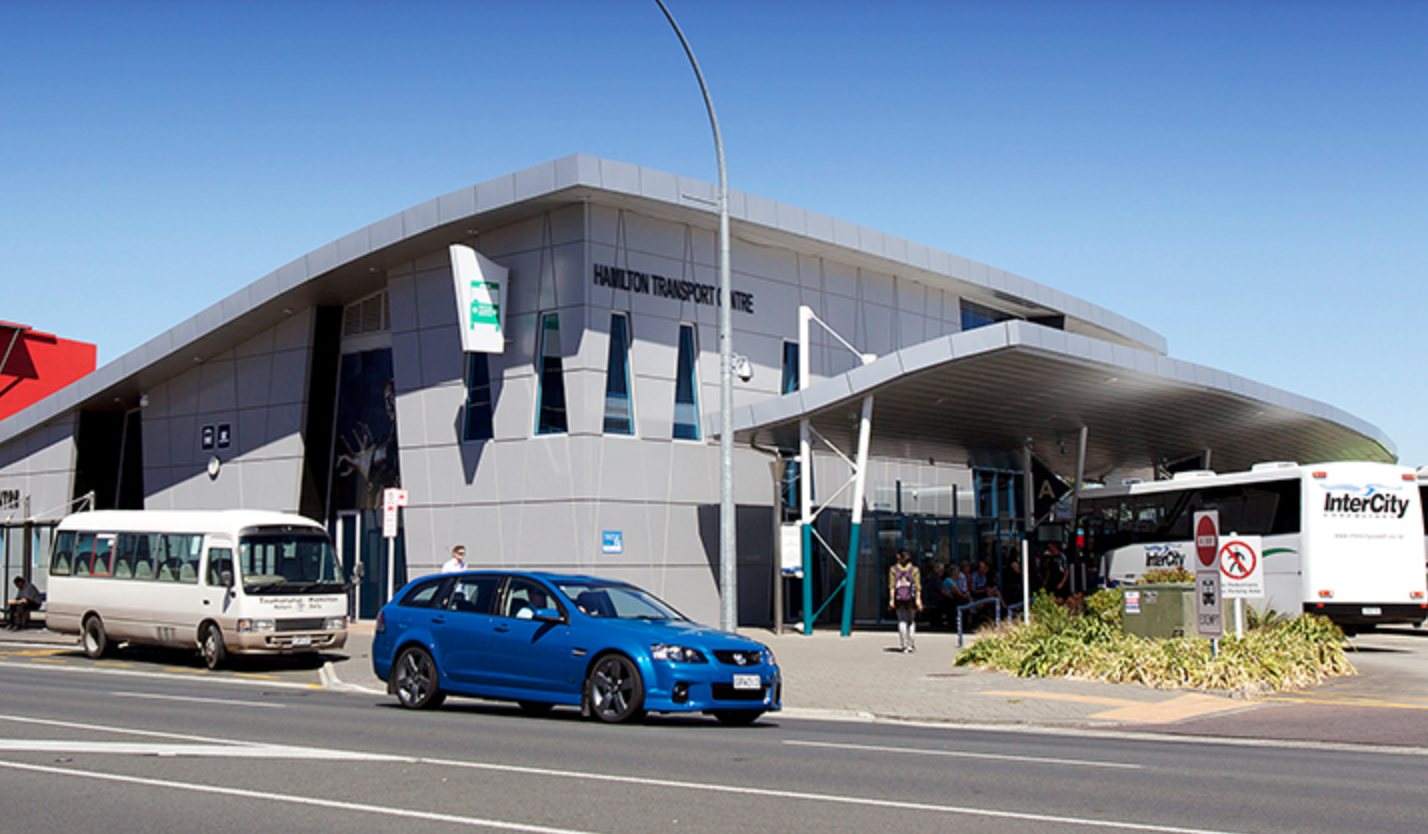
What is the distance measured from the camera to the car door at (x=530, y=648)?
12992mm

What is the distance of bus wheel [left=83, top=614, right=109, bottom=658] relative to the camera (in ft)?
76.2

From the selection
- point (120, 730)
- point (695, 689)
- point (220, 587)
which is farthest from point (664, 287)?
point (120, 730)

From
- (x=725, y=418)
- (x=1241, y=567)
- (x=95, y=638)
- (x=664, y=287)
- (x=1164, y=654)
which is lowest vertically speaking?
(x=95, y=638)

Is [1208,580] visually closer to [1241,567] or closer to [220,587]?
[1241,567]

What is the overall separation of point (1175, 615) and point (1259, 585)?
4.86 feet

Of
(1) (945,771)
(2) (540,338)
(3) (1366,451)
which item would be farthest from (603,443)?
(3) (1366,451)

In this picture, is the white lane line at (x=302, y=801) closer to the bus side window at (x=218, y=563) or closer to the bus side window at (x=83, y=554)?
the bus side window at (x=218, y=563)

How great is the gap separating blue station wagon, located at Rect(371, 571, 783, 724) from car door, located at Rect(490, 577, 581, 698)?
1cm

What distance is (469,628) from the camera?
539 inches

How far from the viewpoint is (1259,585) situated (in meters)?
19.3

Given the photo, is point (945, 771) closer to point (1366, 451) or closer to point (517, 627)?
point (517, 627)

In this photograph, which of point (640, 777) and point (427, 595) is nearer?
point (640, 777)

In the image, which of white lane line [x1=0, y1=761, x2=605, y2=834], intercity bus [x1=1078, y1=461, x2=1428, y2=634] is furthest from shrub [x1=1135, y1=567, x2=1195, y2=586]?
white lane line [x1=0, y1=761, x2=605, y2=834]

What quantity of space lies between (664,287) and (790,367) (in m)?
4.57
